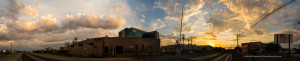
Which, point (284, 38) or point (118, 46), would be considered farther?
point (118, 46)

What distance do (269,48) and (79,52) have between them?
11542 cm

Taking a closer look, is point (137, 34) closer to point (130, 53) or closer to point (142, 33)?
point (142, 33)

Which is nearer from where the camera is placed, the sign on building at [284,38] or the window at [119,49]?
the sign on building at [284,38]

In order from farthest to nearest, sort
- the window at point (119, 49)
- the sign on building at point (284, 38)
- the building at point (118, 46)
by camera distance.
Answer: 1. the window at point (119, 49)
2. the building at point (118, 46)
3. the sign on building at point (284, 38)

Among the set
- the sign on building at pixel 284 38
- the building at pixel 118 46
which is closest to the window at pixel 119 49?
A: the building at pixel 118 46

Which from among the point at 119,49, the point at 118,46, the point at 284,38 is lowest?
the point at 119,49

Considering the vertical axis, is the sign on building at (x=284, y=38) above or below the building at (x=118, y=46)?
above

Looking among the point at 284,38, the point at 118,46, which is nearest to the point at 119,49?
the point at 118,46

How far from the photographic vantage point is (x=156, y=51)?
5184cm

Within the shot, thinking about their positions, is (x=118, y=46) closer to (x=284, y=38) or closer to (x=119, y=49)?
(x=119, y=49)

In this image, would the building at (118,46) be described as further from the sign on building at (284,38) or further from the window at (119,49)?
the sign on building at (284,38)

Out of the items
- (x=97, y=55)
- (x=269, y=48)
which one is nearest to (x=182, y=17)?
(x=97, y=55)

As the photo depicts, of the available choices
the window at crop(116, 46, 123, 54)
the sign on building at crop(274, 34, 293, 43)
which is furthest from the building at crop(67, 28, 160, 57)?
the sign on building at crop(274, 34, 293, 43)

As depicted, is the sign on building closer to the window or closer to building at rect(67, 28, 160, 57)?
building at rect(67, 28, 160, 57)
